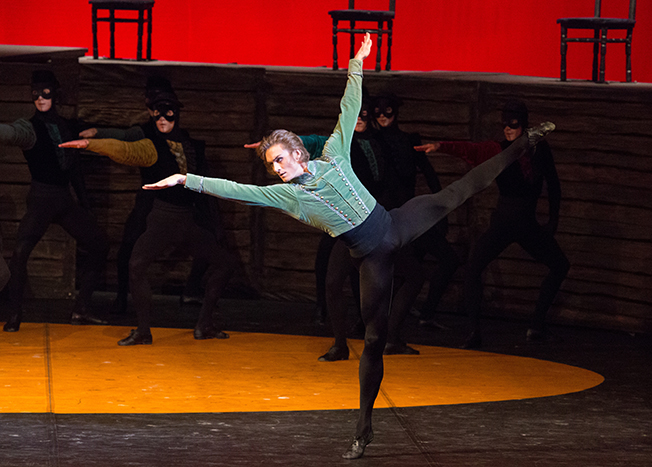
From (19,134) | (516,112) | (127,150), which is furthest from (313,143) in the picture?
(19,134)

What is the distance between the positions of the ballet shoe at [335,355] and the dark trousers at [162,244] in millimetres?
924

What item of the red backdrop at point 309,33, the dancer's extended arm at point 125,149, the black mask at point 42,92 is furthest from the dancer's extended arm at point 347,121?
the red backdrop at point 309,33

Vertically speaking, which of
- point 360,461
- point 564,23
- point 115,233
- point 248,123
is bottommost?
point 360,461

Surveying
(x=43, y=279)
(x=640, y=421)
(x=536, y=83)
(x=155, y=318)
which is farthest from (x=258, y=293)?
(x=640, y=421)

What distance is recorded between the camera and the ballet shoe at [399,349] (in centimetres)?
676

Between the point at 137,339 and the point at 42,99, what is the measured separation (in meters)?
1.77

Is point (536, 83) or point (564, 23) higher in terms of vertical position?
point (564, 23)

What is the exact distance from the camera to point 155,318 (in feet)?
25.5

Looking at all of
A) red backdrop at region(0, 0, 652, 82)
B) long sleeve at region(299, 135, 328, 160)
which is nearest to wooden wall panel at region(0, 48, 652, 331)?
red backdrop at region(0, 0, 652, 82)

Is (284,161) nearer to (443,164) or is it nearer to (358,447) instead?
(358,447)

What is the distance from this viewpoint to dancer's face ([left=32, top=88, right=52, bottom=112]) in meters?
6.92

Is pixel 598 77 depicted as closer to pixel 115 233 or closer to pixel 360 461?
pixel 115 233

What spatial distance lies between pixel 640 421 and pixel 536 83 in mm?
3241

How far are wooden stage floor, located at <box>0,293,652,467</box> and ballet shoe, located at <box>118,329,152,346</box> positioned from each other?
0.06 metres
